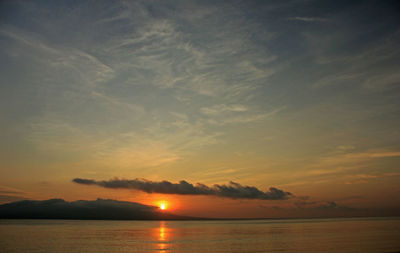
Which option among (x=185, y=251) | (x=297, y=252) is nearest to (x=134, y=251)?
(x=185, y=251)

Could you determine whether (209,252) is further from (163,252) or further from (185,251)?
(163,252)

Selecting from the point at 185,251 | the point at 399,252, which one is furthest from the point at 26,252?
the point at 399,252

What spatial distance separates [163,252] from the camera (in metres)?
67.8

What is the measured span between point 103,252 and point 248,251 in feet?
106

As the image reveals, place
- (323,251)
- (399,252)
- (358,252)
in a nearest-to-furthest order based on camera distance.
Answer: (399,252) → (358,252) → (323,251)

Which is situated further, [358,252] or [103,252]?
[103,252]

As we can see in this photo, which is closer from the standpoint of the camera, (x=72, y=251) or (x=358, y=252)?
(x=358, y=252)

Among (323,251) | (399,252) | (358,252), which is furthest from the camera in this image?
(323,251)

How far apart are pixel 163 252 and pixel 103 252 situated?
43.5ft

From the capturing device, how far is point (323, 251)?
2648 inches

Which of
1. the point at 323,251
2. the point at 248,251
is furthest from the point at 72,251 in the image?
Result: the point at 323,251

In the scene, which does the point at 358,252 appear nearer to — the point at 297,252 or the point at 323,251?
the point at 323,251

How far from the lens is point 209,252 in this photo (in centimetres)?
6800

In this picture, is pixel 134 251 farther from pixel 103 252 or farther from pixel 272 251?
→ pixel 272 251
